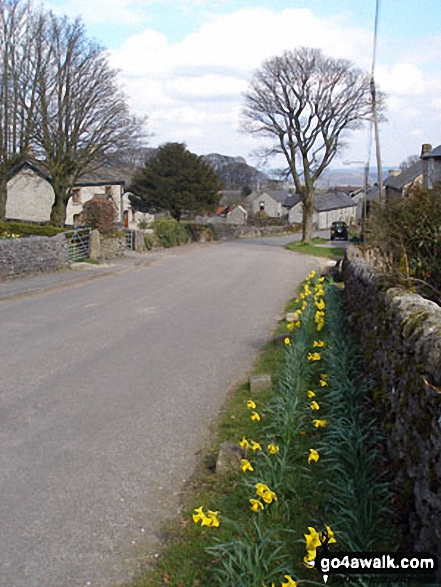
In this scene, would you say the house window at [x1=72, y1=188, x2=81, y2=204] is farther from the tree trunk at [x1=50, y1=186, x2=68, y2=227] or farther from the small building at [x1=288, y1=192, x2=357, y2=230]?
the small building at [x1=288, y1=192, x2=357, y2=230]

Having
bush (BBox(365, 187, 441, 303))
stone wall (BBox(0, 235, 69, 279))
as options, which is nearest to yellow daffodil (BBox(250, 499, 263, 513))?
bush (BBox(365, 187, 441, 303))

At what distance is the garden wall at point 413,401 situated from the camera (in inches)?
145

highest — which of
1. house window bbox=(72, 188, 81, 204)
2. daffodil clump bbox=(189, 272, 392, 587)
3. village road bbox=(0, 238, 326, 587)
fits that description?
house window bbox=(72, 188, 81, 204)

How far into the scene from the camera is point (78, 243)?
1098 inches

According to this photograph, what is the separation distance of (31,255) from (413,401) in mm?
19904

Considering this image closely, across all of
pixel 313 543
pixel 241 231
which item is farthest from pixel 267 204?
pixel 313 543

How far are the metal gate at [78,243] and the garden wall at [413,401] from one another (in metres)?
21.8

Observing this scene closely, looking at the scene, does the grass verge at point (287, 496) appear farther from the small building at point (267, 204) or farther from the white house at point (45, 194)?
the small building at point (267, 204)

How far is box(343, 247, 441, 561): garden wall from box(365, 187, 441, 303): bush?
112 inches

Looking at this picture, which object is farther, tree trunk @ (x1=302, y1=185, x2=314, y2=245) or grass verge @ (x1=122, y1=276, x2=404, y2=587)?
tree trunk @ (x1=302, y1=185, x2=314, y2=245)

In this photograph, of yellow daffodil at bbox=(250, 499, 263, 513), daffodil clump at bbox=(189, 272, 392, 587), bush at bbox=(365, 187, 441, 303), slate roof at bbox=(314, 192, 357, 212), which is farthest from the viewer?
slate roof at bbox=(314, 192, 357, 212)

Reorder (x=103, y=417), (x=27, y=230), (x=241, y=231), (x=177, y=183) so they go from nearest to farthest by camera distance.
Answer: (x=103, y=417), (x=27, y=230), (x=177, y=183), (x=241, y=231)

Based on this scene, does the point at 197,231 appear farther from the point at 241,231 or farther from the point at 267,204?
the point at 267,204

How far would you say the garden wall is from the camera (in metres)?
3.69
